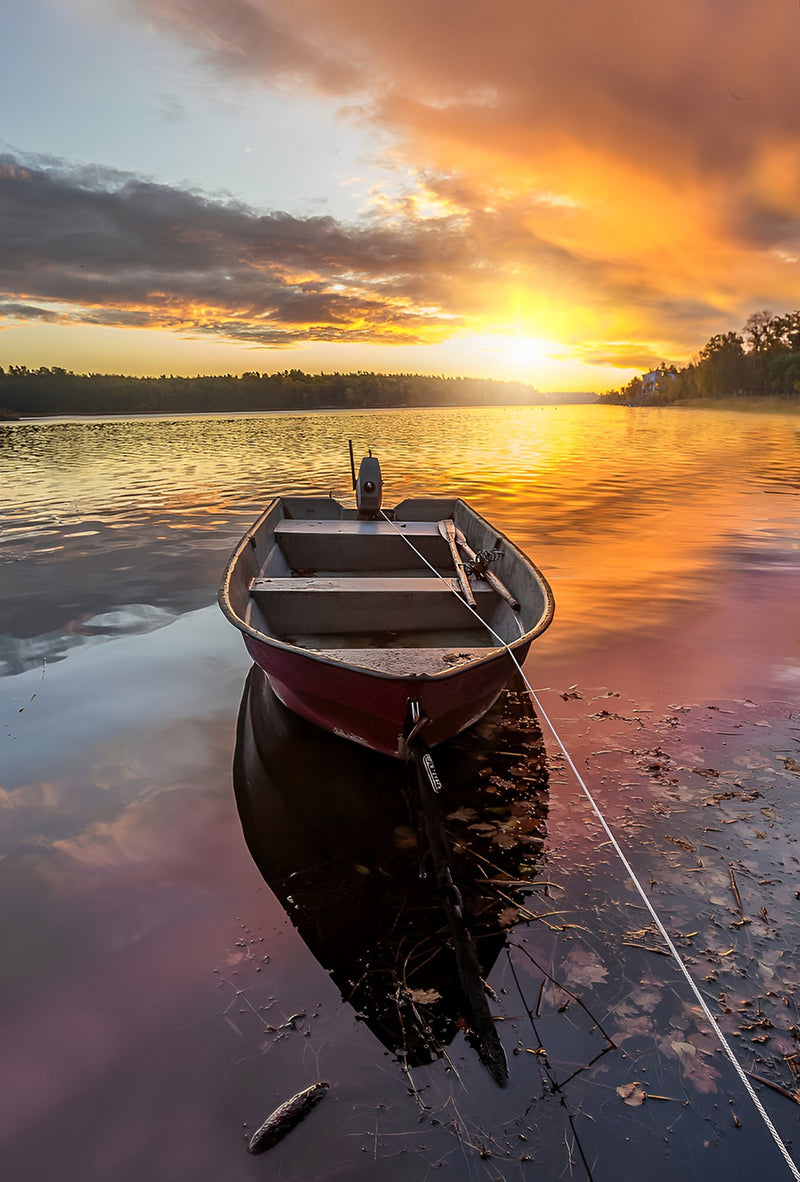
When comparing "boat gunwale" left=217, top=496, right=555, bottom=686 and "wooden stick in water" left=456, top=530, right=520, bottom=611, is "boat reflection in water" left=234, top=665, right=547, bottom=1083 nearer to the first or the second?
"boat gunwale" left=217, top=496, right=555, bottom=686

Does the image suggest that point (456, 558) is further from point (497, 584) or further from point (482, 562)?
point (497, 584)

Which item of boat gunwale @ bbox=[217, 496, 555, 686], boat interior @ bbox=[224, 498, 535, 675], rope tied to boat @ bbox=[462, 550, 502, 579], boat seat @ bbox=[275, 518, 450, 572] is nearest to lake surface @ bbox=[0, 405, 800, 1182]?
boat interior @ bbox=[224, 498, 535, 675]

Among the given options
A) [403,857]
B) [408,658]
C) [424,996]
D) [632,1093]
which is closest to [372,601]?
[408,658]

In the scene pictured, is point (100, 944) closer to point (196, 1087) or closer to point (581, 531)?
point (196, 1087)

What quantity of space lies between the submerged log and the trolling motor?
1025 cm

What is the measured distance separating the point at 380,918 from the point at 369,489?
9.29m

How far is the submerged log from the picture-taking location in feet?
9.53

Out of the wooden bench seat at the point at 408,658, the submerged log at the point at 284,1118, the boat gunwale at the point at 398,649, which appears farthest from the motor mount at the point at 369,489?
the submerged log at the point at 284,1118

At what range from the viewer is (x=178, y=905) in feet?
14.6

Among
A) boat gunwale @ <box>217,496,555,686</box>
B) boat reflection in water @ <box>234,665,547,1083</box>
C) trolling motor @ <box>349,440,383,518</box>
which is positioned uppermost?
trolling motor @ <box>349,440,383,518</box>

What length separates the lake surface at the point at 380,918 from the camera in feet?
9.69

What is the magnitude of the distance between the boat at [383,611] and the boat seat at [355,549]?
0.06 feet

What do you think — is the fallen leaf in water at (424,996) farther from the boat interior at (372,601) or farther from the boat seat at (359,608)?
the boat seat at (359,608)

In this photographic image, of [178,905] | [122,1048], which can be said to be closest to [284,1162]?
[122,1048]
